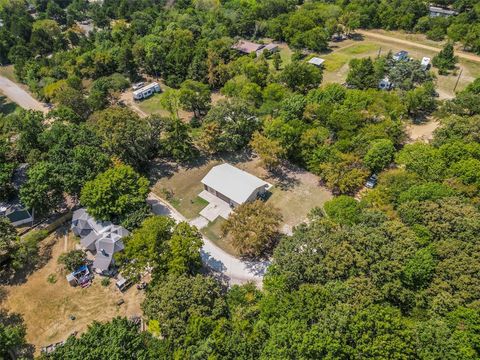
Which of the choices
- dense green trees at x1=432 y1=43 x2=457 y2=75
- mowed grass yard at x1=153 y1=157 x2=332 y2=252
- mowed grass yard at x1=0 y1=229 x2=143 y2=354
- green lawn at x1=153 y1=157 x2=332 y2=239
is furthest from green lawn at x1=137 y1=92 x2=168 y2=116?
dense green trees at x1=432 y1=43 x2=457 y2=75

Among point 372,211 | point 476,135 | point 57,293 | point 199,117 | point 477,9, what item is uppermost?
point 477,9

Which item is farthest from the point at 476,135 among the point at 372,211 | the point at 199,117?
the point at 199,117

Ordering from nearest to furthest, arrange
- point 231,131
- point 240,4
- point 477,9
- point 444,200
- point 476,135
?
point 444,200
point 476,135
point 231,131
point 477,9
point 240,4

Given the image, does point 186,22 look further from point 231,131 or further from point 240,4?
point 231,131

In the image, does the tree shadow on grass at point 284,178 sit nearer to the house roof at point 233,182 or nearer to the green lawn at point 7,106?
the house roof at point 233,182

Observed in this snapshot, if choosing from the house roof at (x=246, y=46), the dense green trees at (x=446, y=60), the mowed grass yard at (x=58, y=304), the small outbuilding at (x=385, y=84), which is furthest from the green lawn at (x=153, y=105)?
the dense green trees at (x=446, y=60)
